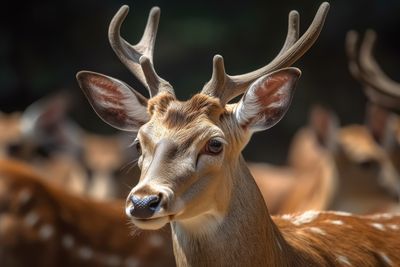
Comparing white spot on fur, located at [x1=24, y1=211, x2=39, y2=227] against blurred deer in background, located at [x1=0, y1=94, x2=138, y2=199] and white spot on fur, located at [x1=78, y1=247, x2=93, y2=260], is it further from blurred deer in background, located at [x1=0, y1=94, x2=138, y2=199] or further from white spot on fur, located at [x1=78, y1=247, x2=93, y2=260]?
blurred deer in background, located at [x1=0, y1=94, x2=138, y2=199]

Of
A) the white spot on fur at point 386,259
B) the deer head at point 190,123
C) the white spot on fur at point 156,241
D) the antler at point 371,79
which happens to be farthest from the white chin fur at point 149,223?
the antler at point 371,79

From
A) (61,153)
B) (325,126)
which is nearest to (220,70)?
(325,126)

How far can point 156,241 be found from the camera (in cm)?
737

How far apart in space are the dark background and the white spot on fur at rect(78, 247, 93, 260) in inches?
270

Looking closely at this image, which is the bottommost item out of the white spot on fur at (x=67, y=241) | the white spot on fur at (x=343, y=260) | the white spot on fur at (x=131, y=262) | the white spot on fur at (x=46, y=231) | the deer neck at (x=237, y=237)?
the white spot on fur at (x=131, y=262)

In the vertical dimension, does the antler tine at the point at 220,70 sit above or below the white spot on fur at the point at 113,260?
above

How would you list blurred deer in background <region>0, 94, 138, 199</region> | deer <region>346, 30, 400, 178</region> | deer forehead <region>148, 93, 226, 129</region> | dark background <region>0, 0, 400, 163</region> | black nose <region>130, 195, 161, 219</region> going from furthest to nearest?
1. dark background <region>0, 0, 400, 163</region>
2. blurred deer in background <region>0, 94, 138, 199</region>
3. deer <region>346, 30, 400, 178</region>
4. deer forehead <region>148, 93, 226, 129</region>
5. black nose <region>130, 195, 161, 219</region>

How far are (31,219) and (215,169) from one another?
3.18m

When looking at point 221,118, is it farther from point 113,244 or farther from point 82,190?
point 82,190

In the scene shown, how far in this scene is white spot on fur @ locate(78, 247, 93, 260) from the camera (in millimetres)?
7090

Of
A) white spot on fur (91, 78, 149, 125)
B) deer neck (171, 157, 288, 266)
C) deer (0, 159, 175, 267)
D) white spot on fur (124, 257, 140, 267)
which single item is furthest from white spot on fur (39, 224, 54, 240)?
deer neck (171, 157, 288, 266)

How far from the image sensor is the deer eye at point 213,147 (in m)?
4.07

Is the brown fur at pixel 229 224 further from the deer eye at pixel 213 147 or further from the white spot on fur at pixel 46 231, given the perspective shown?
the white spot on fur at pixel 46 231

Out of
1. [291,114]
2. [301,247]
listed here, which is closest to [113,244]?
[301,247]
